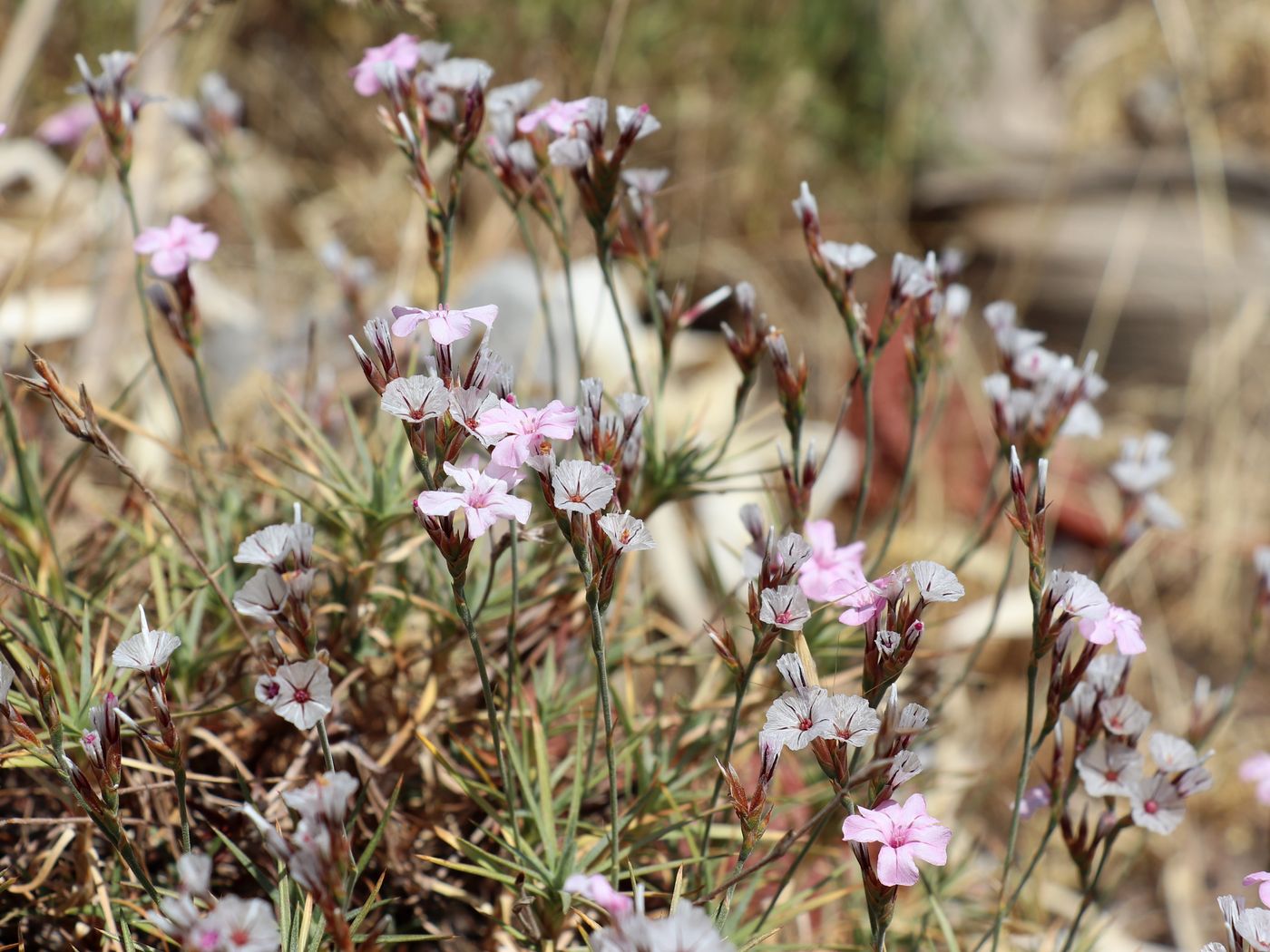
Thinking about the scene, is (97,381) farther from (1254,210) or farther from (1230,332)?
(1254,210)

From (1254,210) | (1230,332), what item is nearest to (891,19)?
(1254,210)

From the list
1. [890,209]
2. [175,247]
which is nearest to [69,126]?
[175,247]

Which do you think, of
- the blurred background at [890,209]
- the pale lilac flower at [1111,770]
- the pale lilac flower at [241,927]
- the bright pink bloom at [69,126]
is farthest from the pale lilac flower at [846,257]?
the blurred background at [890,209]

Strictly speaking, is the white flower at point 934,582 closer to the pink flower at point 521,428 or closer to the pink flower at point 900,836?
the pink flower at point 900,836

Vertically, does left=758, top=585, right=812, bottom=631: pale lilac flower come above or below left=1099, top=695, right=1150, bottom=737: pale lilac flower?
above

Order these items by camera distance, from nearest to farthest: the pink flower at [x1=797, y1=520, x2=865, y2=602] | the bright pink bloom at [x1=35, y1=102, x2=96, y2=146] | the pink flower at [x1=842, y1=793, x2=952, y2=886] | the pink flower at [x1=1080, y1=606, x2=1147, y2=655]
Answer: the pink flower at [x1=842, y1=793, x2=952, y2=886]
the pink flower at [x1=1080, y1=606, x2=1147, y2=655]
the pink flower at [x1=797, y1=520, x2=865, y2=602]
the bright pink bloom at [x1=35, y1=102, x2=96, y2=146]

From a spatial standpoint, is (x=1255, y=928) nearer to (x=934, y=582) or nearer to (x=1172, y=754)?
(x=1172, y=754)

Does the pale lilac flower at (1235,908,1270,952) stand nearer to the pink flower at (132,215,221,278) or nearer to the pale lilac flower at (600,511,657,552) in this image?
the pale lilac flower at (600,511,657,552)

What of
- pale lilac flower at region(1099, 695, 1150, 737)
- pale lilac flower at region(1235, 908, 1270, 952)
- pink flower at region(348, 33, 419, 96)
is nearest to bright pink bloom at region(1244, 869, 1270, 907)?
pale lilac flower at region(1235, 908, 1270, 952)
